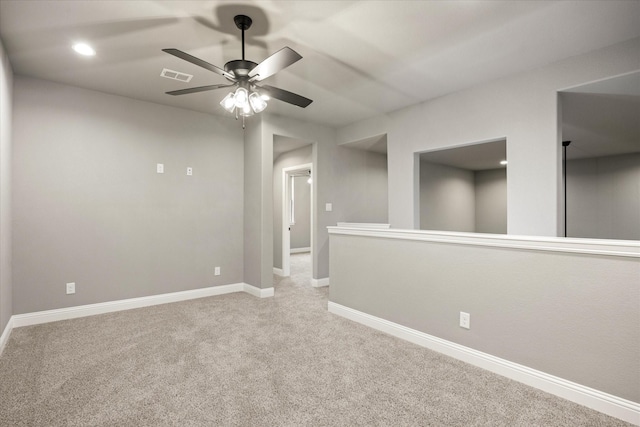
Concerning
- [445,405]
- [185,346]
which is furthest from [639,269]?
[185,346]

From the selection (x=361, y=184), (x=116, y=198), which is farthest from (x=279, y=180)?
(x=116, y=198)

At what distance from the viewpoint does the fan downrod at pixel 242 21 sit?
7.35ft

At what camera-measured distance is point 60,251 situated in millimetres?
3434

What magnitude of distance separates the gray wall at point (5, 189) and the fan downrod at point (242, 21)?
2.07 m

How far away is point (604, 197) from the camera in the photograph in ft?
21.6

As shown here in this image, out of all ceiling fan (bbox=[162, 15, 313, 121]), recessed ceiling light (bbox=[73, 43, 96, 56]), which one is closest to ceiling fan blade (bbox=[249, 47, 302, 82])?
ceiling fan (bbox=[162, 15, 313, 121])

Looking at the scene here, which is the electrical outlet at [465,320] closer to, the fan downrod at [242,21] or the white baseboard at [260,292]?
the white baseboard at [260,292]

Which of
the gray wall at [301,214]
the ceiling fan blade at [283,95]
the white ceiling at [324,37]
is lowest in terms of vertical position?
the gray wall at [301,214]

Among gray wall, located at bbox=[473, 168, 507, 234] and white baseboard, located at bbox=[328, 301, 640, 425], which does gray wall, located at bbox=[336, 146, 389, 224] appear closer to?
white baseboard, located at bbox=[328, 301, 640, 425]

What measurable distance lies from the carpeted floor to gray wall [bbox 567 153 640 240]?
6.52m

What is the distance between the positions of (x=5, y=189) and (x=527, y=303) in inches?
181

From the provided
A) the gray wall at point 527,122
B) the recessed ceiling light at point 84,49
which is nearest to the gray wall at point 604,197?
the gray wall at point 527,122

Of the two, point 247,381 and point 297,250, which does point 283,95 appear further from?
point 297,250

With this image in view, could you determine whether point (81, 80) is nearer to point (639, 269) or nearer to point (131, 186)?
point (131, 186)
